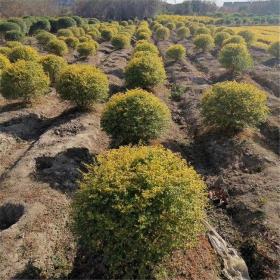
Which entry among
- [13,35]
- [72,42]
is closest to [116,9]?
[13,35]

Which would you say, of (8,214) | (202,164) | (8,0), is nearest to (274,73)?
(202,164)

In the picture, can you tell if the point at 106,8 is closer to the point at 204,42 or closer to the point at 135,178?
the point at 204,42

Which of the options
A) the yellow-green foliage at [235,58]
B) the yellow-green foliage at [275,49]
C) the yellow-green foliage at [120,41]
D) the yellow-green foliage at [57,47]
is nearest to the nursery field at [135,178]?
the yellow-green foliage at [235,58]

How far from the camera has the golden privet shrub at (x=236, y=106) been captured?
54.9 feet

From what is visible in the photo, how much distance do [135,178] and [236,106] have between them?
9412mm

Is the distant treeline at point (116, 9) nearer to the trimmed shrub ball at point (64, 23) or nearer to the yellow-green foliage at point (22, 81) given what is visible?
the trimmed shrub ball at point (64, 23)

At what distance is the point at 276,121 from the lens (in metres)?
20.0

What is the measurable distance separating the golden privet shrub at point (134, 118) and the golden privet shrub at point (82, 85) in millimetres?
3694

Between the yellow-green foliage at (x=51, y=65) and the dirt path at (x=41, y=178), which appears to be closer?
the dirt path at (x=41, y=178)

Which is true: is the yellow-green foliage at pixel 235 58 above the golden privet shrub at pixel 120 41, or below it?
above

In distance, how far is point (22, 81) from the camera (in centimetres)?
1988

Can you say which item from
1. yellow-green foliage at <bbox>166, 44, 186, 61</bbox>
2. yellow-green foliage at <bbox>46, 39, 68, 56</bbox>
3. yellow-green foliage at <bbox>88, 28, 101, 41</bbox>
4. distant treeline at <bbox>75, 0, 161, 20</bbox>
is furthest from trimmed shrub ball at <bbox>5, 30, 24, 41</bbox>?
distant treeline at <bbox>75, 0, 161, 20</bbox>

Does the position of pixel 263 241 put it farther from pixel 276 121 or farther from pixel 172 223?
pixel 276 121

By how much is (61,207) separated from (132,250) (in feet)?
14.5
